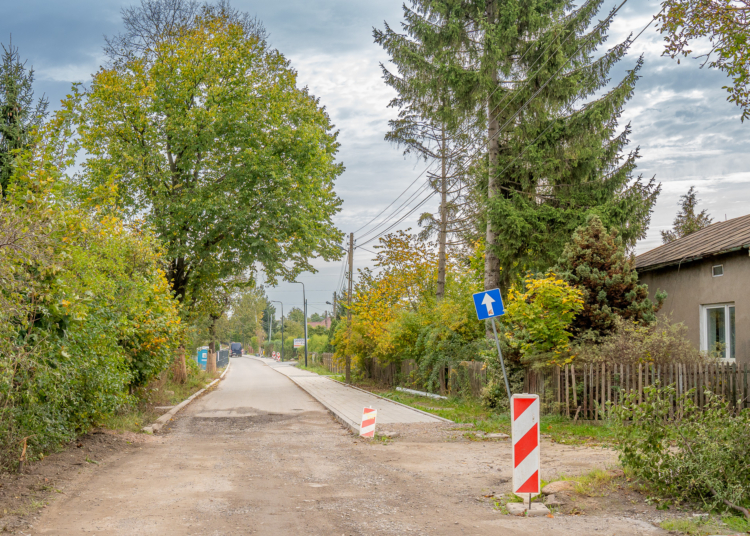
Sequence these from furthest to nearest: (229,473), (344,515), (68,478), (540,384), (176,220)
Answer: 1. (176,220)
2. (540,384)
3. (229,473)
4. (68,478)
5. (344,515)

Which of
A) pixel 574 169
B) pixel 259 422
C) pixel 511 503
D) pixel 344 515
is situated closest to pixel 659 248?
pixel 574 169

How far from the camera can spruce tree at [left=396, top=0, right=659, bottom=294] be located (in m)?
16.7

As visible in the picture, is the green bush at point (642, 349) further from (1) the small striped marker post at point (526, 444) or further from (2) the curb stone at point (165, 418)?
(2) the curb stone at point (165, 418)

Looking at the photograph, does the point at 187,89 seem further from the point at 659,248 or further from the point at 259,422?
the point at 659,248

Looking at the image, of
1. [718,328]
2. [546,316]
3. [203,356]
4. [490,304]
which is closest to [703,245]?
[718,328]

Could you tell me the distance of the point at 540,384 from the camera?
14414mm

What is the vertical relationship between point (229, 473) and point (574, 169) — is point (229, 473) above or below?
below

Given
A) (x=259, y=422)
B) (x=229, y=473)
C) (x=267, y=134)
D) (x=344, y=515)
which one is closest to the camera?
(x=344, y=515)

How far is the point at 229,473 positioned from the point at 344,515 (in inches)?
114

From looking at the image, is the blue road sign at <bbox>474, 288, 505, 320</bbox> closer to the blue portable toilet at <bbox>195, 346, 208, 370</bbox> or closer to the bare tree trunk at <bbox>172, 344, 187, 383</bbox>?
the bare tree trunk at <bbox>172, 344, 187, 383</bbox>

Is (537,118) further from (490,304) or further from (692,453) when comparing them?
(692,453)

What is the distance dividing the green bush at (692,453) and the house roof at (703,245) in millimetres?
7472

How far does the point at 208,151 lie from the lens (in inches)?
854

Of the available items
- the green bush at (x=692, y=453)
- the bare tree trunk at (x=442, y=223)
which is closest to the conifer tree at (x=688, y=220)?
the bare tree trunk at (x=442, y=223)
